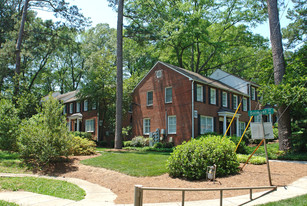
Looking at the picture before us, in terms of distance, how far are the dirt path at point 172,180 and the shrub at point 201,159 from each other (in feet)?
1.09

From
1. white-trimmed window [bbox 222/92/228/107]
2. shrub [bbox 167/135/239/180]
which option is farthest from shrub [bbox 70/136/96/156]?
white-trimmed window [bbox 222/92/228/107]

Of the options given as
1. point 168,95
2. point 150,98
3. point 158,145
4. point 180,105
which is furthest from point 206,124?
point 150,98

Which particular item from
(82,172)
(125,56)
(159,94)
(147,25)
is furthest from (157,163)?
(125,56)

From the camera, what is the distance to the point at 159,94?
23641 millimetres

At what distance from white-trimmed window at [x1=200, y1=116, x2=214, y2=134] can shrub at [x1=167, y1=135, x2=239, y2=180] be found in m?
12.1

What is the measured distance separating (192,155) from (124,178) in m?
2.64

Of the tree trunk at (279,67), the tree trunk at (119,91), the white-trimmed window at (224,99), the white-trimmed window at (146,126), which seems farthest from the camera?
the white-trimmed window at (224,99)

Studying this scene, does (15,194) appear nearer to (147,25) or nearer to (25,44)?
(147,25)

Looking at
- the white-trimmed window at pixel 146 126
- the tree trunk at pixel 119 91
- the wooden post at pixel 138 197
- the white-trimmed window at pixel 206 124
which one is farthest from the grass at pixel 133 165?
the white-trimmed window at pixel 146 126

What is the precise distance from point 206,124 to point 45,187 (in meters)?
16.5

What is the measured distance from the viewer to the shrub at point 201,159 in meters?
8.77

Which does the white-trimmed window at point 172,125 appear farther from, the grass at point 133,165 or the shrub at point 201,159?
the shrub at point 201,159

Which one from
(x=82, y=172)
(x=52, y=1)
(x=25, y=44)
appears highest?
(x=52, y=1)

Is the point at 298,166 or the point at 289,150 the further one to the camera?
the point at 289,150
